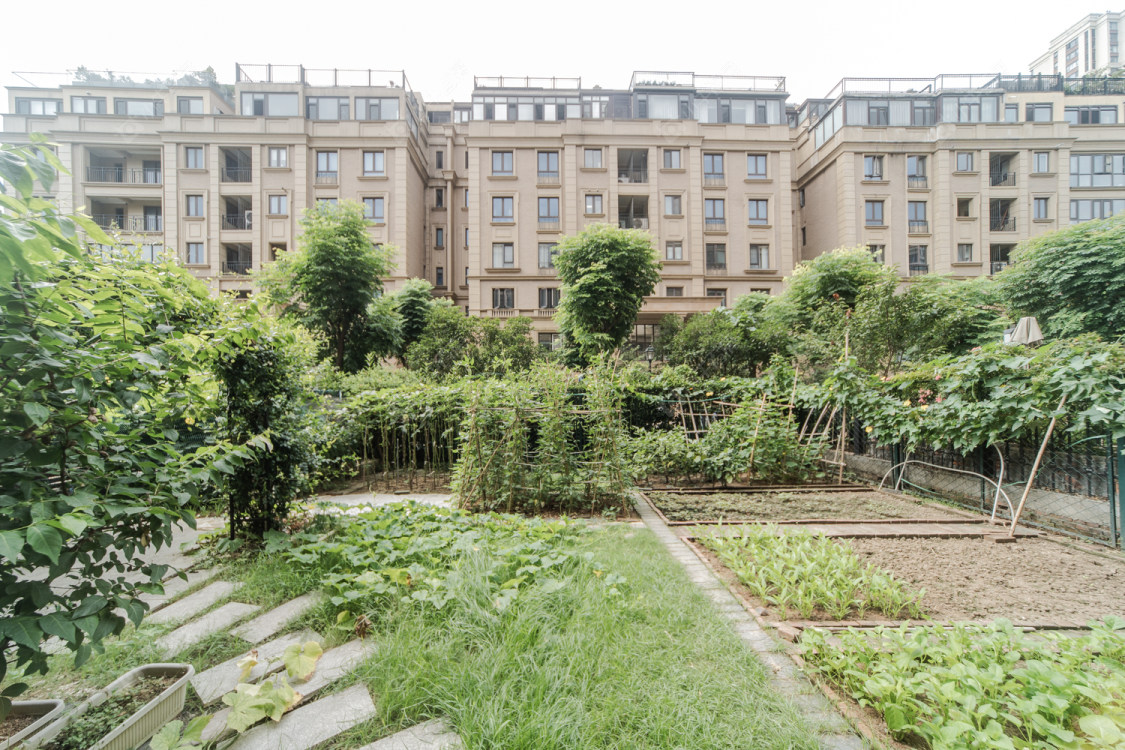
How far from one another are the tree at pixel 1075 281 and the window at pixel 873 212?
1162 cm

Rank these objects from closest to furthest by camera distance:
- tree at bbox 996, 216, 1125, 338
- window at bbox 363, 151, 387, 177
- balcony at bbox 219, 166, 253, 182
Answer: tree at bbox 996, 216, 1125, 338
balcony at bbox 219, 166, 253, 182
window at bbox 363, 151, 387, 177

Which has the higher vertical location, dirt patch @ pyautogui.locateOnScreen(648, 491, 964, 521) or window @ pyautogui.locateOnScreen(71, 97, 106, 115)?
window @ pyautogui.locateOnScreen(71, 97, 106, 115)

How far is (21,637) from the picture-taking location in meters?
1.33

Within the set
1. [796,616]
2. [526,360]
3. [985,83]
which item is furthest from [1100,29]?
[796,616]

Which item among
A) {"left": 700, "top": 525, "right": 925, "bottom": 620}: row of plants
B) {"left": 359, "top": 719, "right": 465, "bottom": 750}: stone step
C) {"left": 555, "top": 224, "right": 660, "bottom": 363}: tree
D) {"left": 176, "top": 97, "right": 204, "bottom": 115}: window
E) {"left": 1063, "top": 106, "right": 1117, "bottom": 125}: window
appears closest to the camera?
{"left": 359, "top": 719, "right": 465, "bottom": 750}: stone step

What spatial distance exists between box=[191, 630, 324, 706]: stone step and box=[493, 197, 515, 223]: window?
26760 mm

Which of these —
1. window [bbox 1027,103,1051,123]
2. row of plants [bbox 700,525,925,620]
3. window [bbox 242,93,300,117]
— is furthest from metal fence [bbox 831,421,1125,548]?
window [bbox 1027,103,1051,123]

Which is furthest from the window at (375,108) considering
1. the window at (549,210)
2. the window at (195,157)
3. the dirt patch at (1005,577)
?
the dirt patch at (1005,577)

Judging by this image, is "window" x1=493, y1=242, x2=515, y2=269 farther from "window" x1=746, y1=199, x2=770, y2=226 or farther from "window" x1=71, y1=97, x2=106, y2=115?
"window" x1=71, y1=97, x2=106, y2=115

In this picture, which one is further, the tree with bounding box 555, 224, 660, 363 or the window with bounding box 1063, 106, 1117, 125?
the window with bounding box 1063, 106, 1117, 125

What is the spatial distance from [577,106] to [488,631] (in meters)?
31.4

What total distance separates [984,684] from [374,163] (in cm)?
3082

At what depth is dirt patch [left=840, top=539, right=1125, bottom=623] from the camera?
3.04m

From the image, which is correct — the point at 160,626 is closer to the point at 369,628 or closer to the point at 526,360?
the point at 369,628
